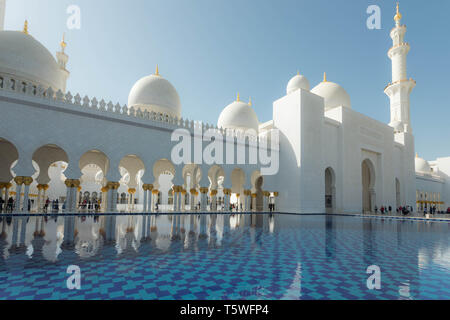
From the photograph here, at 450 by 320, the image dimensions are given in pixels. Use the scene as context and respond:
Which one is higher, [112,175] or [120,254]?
[112,175]

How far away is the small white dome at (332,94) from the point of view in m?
19.1

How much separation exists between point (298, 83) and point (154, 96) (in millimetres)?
9871

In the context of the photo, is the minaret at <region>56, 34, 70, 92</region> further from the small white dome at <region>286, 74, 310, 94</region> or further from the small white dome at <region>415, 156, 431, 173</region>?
the small white dome at <region>415, 156, 431, 173</region>

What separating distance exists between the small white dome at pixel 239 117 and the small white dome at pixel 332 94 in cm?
480

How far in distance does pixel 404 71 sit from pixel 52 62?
A: 23.2 metres

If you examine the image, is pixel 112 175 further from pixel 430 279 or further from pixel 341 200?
pixel 341 200

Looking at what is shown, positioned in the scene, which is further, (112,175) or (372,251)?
(112,175)

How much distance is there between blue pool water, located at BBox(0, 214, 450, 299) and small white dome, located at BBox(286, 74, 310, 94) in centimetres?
1534

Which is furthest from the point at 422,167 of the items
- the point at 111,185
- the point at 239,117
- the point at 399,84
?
the point at 111,185

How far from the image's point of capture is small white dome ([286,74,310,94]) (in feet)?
63.1

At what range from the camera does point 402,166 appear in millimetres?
21422
